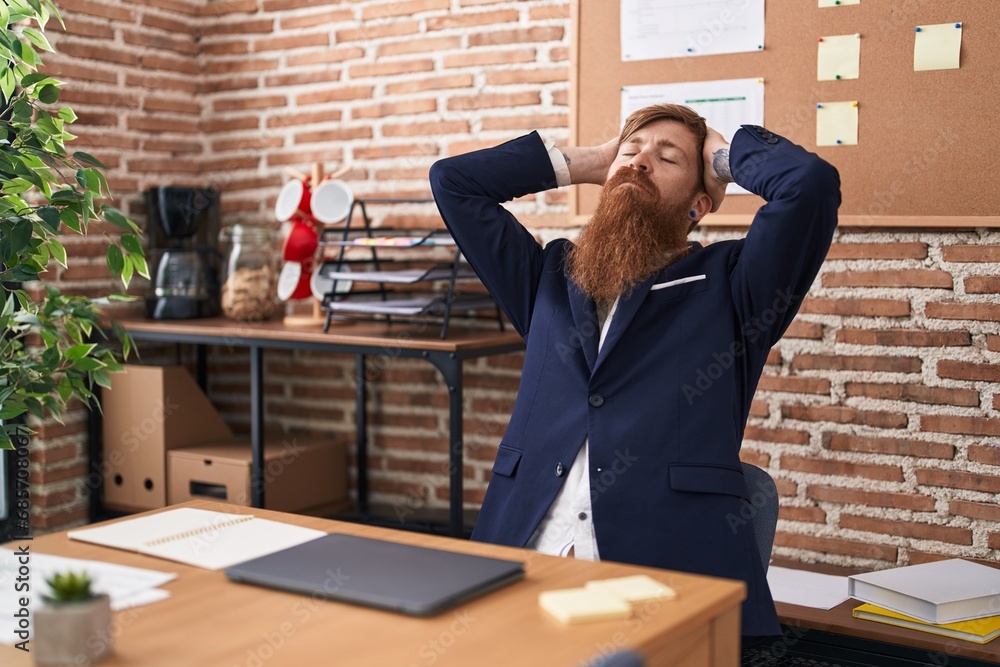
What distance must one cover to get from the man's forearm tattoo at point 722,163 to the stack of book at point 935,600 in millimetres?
933

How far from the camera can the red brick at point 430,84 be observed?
135 inches

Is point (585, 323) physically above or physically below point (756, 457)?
above

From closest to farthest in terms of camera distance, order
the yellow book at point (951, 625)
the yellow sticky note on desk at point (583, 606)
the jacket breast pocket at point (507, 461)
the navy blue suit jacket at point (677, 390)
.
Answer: the yellow sticky note on desk at point (583, 606) < the navy blue suit jacket at point (677, 390) < the jacket breast pocket at point (507, 461) < the yellow book at point (951, 625)

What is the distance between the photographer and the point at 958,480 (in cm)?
272

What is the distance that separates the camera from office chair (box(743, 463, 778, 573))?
188 centimetres

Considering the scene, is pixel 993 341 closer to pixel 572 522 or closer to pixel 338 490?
pixel 572 522

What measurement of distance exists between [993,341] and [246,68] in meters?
2.75

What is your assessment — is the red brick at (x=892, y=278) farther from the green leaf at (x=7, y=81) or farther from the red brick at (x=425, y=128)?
the green leaf at (x=7, y=81)

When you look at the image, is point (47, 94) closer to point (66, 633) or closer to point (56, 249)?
point (56, 249)

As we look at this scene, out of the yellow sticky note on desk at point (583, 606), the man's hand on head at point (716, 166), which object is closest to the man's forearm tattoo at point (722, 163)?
the man's hand on head at point (716, 166)

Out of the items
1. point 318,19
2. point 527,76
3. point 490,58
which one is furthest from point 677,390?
point 318,19

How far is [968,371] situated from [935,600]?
82 cm

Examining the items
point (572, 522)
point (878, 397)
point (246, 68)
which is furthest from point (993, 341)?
point (246, 68)

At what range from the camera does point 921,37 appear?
268cm
